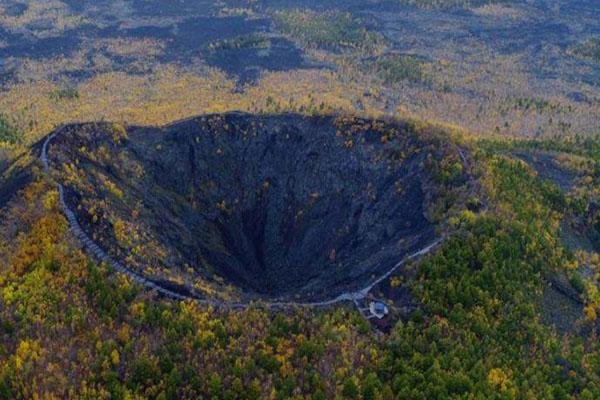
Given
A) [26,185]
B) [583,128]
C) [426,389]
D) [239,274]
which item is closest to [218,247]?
[239,274]

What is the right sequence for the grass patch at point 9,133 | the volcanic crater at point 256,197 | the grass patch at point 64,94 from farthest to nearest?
the grass patch at point 64,94 → the grass patch at point 9,133 → the volcanic crater at point 256,197

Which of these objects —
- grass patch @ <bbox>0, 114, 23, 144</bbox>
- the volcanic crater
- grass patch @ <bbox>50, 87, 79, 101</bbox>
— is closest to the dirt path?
the volcanic crater

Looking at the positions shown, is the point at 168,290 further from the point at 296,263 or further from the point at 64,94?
the point at 64,94

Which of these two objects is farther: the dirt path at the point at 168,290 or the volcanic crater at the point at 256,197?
the volcanic crater at the point at 256,197

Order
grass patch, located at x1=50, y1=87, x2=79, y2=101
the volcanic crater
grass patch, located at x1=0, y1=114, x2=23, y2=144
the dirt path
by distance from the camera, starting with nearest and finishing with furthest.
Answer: the dirt path
the volcanic crater
grass patch, located at x1=0, y1=114, x2=23, y2=144
grass patch, located at x1=50, y1=87, x2=79, y2=101

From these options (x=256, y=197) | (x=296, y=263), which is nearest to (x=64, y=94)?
(x=256, y=197)

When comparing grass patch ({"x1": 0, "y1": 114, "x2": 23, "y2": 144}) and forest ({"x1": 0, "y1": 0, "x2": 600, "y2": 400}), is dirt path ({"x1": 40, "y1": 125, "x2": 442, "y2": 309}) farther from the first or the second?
grass patch ({"x1": 0, "y1": 114, "x2": 23, "y2": 144})

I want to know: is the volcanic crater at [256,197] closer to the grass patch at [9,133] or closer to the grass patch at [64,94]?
the grass patch at [9,133]

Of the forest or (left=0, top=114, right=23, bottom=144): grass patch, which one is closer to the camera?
the forest

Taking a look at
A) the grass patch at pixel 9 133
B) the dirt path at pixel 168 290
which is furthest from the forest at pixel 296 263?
the grass patch at pixel 9 133

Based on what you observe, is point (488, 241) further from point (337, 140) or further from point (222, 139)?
point (222, 139)
